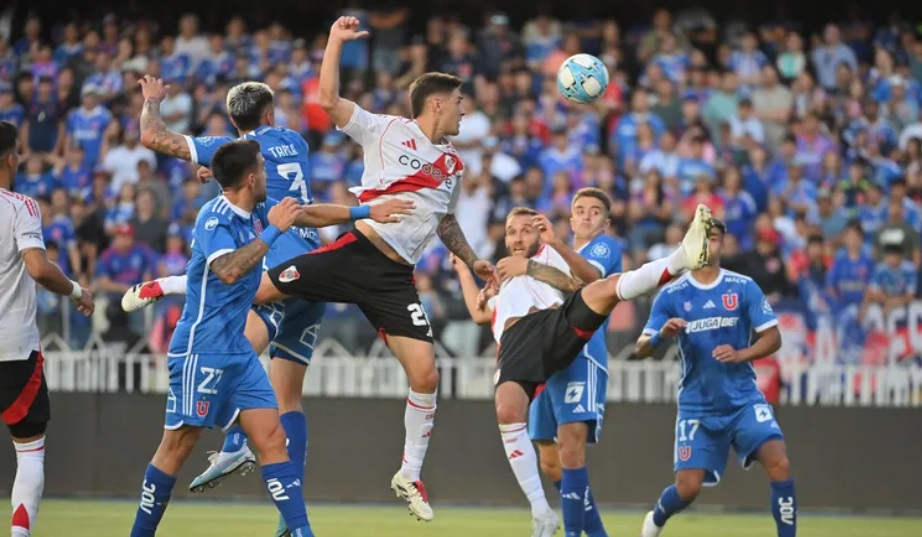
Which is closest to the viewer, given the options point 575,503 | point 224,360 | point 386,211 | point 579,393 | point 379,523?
point 224,360

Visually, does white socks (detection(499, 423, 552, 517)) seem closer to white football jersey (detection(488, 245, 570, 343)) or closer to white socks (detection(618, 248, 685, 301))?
white football jersey (detection(488, 245, 570, 343))

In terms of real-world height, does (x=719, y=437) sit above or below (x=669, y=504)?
above

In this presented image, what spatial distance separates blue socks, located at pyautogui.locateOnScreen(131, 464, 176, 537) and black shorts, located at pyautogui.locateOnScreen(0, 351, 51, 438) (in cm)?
98

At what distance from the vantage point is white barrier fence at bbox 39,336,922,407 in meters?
14.3

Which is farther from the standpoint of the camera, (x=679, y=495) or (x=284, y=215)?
(x=679, y=495)

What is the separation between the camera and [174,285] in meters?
9.18

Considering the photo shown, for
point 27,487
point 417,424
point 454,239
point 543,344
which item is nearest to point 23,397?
point 27,487

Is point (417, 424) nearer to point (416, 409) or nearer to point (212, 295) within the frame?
point (416, 409)

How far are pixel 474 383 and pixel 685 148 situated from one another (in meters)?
5.52

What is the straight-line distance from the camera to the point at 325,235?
17.0 meters

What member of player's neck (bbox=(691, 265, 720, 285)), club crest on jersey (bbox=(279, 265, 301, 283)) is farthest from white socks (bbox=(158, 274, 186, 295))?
player's neck (bbox=(691, 265, 720, 285))

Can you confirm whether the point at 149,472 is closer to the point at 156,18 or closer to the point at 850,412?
the point at 850,412

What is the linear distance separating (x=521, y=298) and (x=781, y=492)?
220 cm

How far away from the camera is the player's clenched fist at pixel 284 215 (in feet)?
26.9
